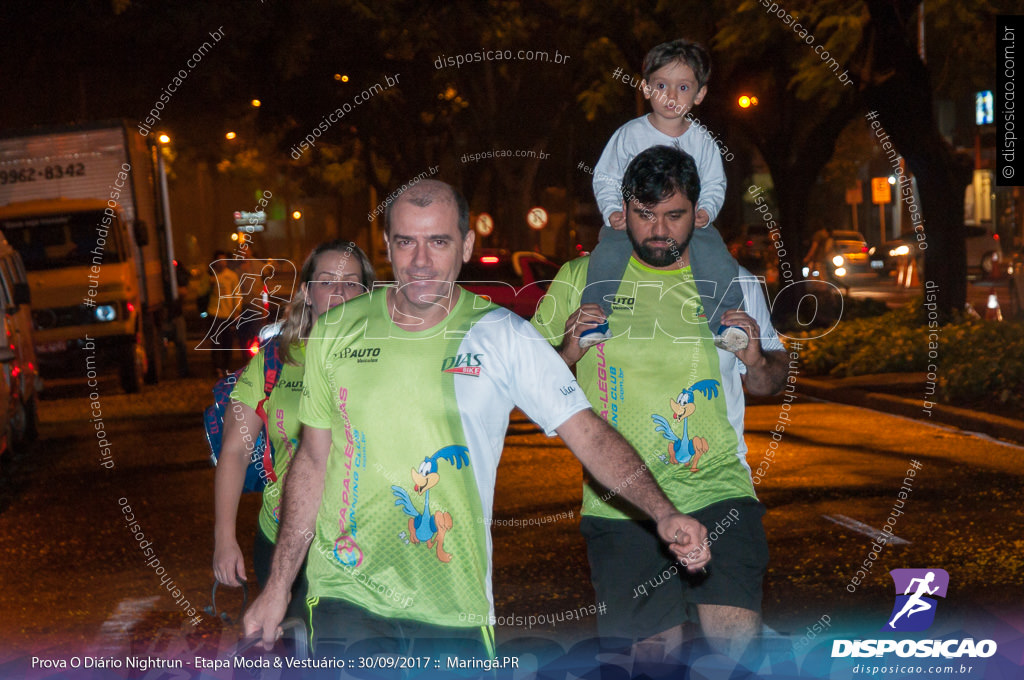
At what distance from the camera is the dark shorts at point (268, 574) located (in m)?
4.30

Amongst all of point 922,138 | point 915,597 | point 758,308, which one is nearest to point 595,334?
point 758,308

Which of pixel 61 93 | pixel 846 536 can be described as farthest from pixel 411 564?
pixel 61 93

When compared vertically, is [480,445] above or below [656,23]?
below

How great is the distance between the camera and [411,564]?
343cm

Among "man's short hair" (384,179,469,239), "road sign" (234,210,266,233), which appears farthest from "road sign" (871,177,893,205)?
"man's short hair" (384,179,469,239)

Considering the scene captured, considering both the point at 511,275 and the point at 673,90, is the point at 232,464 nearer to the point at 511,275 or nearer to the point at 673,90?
the point at 673,90

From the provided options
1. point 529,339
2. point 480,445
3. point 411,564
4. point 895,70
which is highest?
point 895,70

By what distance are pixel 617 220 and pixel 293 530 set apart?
69.6 inches

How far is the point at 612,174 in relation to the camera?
498 cm

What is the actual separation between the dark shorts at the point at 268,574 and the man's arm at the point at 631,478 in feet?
3.97

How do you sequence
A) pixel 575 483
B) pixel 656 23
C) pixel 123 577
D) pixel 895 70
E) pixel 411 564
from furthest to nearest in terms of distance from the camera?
pixel 656 23 → pixel 895 70 → pixel 575 483 → pixel 123 577 → pixel 411 564

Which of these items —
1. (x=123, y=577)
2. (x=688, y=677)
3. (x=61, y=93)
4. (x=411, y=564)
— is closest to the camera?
(x=411, y=564)

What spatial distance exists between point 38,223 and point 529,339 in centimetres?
1658

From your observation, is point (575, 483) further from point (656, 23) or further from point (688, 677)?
point (656, 23)
